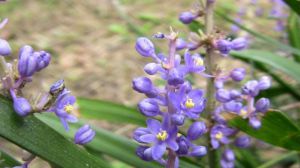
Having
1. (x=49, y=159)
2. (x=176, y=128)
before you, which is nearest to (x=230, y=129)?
(x=176, y=128)

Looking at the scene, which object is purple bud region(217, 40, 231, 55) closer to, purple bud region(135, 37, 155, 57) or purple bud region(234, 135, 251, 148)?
purple bud region(135, 37, 155, 57)

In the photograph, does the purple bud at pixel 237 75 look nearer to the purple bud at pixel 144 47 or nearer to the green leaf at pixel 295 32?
the purple bud at pixel 144 47

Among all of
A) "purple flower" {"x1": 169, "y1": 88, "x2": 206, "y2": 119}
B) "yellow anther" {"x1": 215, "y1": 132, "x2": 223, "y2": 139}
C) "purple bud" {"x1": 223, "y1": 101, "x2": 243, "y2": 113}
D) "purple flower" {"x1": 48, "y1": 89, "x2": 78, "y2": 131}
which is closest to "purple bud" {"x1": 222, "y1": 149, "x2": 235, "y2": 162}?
"yellow anther" {"x1": 215, "y1": 132, "x2": 223, "y2": 139}

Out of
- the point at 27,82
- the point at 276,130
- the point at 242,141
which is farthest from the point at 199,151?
the point at 242,141

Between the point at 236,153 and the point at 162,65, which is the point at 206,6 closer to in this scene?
the point at 162,65

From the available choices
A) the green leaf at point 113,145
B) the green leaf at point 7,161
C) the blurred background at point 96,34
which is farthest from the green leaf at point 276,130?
the blurred background at point 96,34

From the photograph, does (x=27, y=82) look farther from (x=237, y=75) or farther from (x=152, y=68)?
→ (x=237, y=75)
